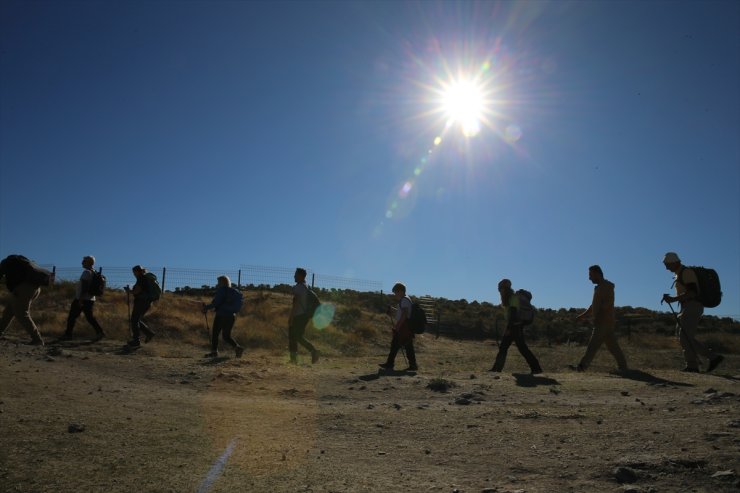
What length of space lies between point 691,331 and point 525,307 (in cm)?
261

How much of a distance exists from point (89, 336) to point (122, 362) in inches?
235

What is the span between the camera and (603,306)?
360 inches

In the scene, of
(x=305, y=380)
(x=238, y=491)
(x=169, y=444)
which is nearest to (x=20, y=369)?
(x=305, y=380)

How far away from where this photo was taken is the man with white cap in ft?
28.7

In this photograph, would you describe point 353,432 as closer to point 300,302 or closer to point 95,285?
point 300,302

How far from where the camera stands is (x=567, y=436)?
457 cm

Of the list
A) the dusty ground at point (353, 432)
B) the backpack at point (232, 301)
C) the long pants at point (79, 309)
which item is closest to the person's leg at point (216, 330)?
the backpack at point (232, 301)

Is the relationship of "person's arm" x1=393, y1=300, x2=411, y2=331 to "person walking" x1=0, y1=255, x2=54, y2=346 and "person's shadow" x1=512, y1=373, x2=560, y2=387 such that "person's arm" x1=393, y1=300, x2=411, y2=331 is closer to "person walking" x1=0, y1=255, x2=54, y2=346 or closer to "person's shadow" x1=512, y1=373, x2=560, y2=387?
"person's shadow" x1=512, y1=373, x2=560, y2=387

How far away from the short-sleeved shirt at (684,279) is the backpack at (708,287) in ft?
0.19

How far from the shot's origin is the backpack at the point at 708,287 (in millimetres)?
8773

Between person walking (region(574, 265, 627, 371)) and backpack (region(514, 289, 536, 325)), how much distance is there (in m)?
1.02

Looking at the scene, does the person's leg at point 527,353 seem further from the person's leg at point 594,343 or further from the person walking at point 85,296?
the person walking at point 85,296

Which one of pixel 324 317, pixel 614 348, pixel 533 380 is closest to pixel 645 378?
pixel 614 348

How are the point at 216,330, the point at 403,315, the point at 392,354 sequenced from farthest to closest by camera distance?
the point at 216,330, the point at 403,315, the point at 392,354
